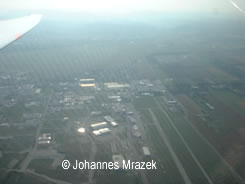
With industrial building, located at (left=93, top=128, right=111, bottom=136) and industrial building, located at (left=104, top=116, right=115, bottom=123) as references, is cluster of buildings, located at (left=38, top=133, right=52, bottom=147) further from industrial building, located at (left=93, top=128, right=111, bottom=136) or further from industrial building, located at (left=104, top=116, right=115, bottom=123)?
industrial building, located at (left=104, top=116, right=115, bottom=123)

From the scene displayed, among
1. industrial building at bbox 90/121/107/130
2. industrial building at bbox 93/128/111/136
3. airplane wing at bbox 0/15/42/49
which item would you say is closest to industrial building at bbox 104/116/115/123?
industrial building at bbox 90/121/107/130

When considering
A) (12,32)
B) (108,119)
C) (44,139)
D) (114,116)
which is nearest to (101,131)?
(108,119)

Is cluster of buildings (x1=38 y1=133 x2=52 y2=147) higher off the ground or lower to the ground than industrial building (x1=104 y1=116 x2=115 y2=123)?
higher

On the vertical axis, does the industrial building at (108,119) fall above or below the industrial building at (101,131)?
below

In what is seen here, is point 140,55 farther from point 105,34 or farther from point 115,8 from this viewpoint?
point 115,8

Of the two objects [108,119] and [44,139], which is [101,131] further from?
[44,139]

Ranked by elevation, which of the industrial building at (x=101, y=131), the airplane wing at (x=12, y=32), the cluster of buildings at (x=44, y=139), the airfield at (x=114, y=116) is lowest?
the airfield at (x=114, y=116)

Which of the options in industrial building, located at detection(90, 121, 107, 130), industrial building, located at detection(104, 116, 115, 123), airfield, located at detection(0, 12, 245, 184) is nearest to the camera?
airfield, located at detection(0, 12, 245, 184)

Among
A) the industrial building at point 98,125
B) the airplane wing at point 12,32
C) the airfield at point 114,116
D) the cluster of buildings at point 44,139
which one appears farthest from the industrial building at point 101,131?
the airplane wing at point 12,32

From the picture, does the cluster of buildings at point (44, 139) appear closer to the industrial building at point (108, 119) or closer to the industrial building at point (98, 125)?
the industrial building at point (98, 125)
